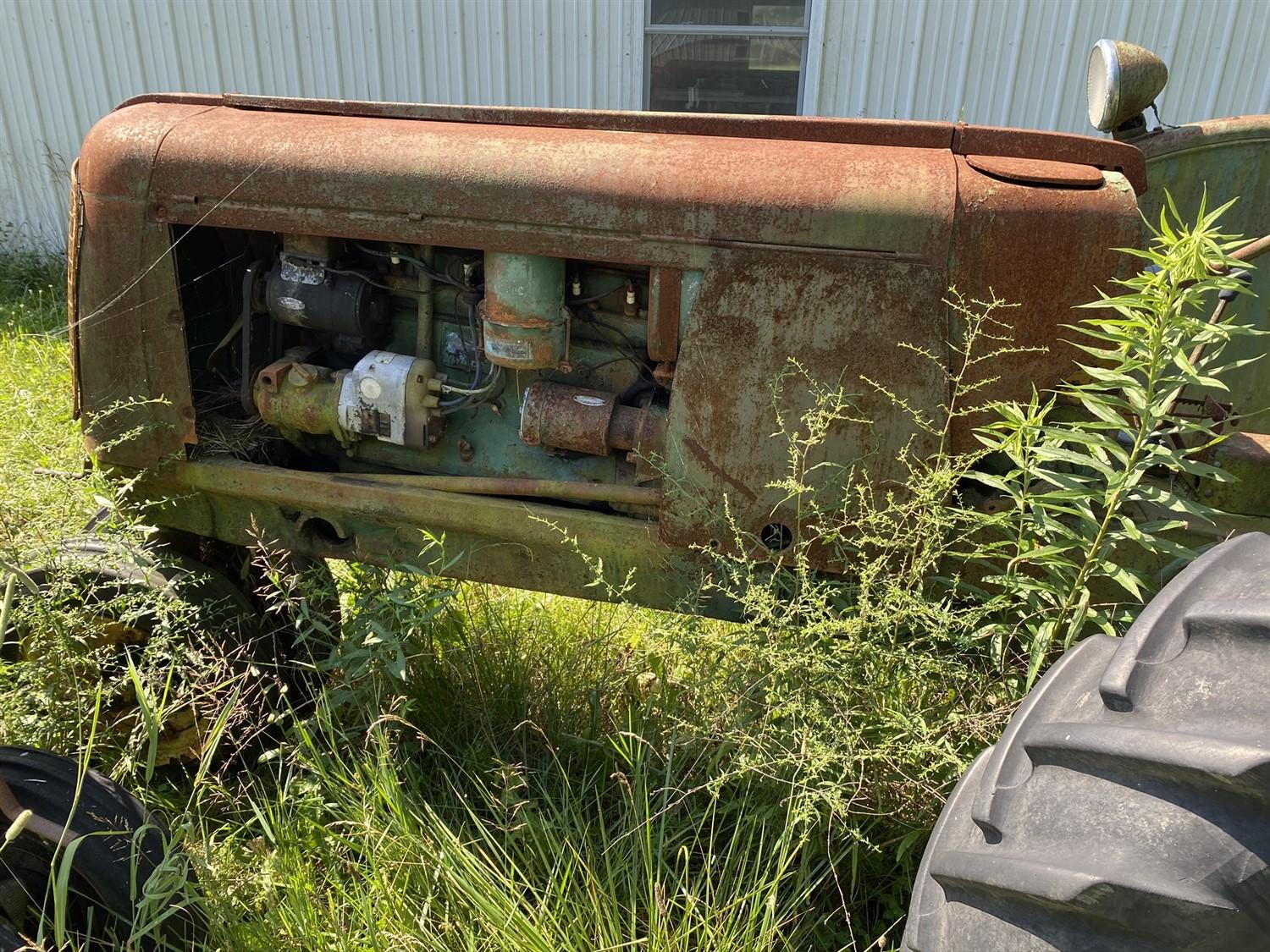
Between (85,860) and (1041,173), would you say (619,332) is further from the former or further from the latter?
(85,860)

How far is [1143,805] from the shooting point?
1097 millimetres

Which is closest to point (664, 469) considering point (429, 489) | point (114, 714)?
point (429, 489)

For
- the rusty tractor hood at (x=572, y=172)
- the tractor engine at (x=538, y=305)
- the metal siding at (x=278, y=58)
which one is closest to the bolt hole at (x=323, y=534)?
the tractor engine at (x=538, y=305)

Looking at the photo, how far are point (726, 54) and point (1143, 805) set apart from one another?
219 inches

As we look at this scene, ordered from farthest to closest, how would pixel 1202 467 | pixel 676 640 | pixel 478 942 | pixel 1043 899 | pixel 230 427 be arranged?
pixel 230 427, pixel 676 640, pixel 478 942, pixel 1202 467, pixel 1043 899

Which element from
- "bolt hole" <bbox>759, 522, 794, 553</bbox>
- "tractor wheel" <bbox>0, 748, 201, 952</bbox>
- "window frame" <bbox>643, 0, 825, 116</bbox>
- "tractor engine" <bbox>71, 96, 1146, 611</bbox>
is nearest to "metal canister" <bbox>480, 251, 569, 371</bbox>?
"tractor engine" <bbox>71, 96, 1146, 611</bbox>

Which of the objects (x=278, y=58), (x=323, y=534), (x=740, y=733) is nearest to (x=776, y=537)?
(x=740, y=733)

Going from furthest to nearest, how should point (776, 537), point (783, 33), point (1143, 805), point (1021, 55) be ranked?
point (783, 33) → point (1021, 55) → point (776, 537) → point (1143, 805)

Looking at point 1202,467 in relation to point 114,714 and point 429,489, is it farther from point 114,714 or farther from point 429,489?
point 114,714

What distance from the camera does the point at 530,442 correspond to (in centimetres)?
211

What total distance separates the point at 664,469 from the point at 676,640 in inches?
14.6

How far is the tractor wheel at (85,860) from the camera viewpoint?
1713 mm

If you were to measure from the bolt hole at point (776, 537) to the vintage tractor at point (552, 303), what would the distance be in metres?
0.03

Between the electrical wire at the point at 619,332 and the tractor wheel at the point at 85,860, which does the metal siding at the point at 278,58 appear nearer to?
the electrical wire at the point at 619,332
